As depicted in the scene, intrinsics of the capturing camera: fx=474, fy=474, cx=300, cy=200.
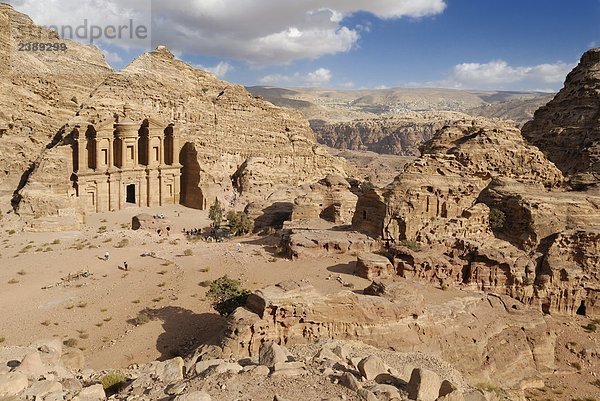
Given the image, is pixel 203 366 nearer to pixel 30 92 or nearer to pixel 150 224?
pixel 150 224

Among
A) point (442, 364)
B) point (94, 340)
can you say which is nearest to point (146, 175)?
point (94, 340)

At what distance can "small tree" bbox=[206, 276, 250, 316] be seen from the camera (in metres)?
17.5

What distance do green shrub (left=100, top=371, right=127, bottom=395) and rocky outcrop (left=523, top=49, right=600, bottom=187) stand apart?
29.3m

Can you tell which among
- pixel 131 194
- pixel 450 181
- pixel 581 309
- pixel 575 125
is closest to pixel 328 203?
pixel 450 181

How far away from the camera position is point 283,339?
1475 cm

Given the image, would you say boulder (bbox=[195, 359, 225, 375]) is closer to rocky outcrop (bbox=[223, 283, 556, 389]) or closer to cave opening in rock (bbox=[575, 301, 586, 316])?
rocky outcrop (bbox=[223, 283, 556, 389])

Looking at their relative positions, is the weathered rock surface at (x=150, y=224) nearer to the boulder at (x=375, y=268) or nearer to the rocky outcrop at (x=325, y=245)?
the rocky outcrop at (x=325, y=245)

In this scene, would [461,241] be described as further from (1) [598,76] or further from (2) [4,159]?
(2) [4,159]

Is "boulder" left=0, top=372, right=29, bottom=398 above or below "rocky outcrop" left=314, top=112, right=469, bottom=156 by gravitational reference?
below

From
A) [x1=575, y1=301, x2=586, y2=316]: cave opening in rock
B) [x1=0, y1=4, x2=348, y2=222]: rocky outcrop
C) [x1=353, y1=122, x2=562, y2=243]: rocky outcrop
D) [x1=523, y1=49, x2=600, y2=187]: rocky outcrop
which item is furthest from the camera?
[x1=0, y1=4, x2=348, y2=222]: rocky outcrop

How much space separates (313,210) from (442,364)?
20090mm

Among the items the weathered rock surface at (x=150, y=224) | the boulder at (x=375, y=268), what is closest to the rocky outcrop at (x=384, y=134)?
the weathered rock surface at (x=150, y=224)

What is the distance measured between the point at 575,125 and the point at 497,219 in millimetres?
18554

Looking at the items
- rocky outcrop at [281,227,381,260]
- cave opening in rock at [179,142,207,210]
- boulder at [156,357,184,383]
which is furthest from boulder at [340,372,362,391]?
cave opening in rock at [179,142,207,210]
